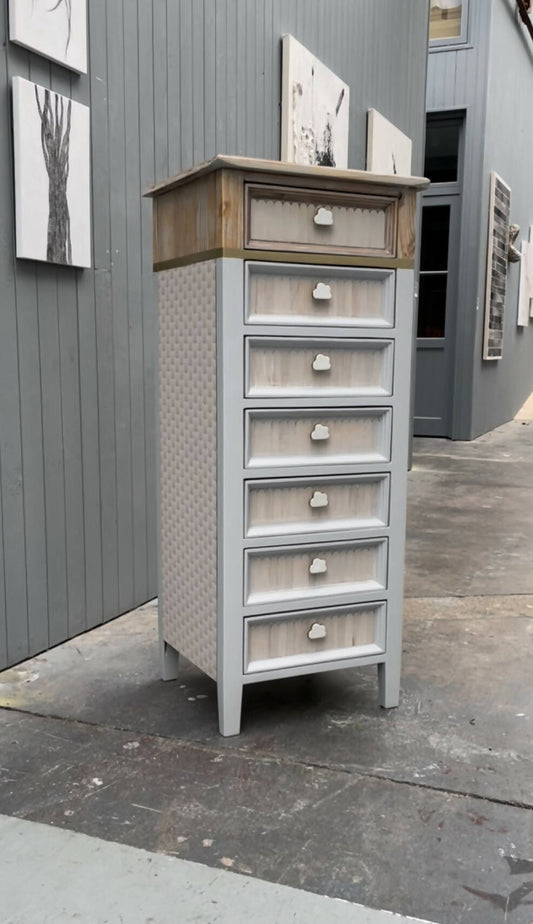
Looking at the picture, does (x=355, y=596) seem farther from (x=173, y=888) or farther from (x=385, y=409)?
(x=173, y=888)

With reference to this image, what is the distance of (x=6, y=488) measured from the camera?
2.44 metres

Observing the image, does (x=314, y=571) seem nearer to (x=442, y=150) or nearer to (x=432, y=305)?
(x=432, y=305)

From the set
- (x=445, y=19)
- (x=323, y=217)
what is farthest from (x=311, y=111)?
(x=445, y=19)

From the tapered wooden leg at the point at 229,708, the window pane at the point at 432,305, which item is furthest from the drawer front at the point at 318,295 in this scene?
the window pane at the point at 432,305

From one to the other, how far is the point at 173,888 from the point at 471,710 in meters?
1.14

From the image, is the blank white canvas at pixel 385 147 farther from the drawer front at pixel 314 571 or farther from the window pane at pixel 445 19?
the drawer front at pixel 314 571

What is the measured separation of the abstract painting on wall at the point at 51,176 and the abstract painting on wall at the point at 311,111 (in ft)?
5.50

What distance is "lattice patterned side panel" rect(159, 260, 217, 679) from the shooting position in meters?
2.10

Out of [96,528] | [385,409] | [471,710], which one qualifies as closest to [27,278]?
[96,528]

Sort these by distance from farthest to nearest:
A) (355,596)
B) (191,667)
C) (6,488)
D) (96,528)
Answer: (96,528) → (191,667) → (6,488) → (355,596)

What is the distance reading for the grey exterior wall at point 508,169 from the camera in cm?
861

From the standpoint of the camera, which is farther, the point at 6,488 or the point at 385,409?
the point at 6,488

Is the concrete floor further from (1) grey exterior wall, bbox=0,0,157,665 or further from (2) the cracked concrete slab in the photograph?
(1) grey exterior wall, bbox=0,0,157,665

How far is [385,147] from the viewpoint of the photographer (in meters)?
5.49
